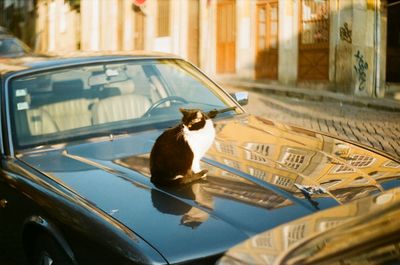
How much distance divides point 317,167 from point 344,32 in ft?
45.3

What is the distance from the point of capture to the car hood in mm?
2846

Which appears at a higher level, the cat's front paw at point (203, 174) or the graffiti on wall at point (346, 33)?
the graffiti on wall at point (346, 33)

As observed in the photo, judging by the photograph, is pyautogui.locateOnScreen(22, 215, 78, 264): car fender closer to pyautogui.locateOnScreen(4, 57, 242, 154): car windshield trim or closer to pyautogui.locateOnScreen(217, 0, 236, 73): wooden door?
pyautogui.locateOnScreen(4, 57, 242, 154): car windshield trim

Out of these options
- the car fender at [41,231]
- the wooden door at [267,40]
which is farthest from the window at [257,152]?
the wooden door at [267,40]

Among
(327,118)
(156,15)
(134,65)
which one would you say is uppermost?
(156,15)

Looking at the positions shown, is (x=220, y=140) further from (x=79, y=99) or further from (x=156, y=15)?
(x=156, y=15)

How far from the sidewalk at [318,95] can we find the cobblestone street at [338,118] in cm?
17

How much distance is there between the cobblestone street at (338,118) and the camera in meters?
10.1

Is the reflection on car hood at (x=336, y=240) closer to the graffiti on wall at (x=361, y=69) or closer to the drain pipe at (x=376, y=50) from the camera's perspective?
the drain pipe at (x=376, y=50)

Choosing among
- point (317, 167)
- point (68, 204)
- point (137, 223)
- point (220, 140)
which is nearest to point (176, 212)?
point (137, 223)

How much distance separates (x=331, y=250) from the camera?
178 centimetres

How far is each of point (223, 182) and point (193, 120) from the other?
42 centimetres

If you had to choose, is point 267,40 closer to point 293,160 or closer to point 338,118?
point 338,118

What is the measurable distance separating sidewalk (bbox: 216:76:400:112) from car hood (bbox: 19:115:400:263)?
10.6 metres
